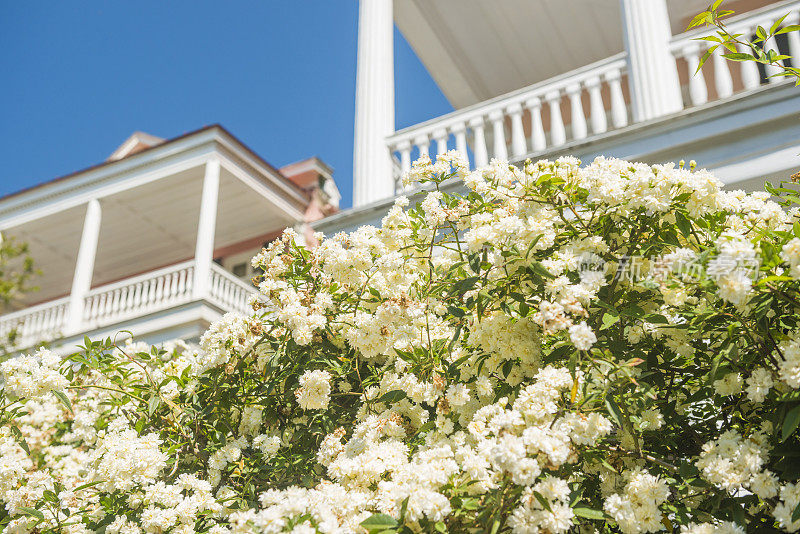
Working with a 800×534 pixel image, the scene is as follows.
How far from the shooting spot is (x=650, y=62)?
5148mm

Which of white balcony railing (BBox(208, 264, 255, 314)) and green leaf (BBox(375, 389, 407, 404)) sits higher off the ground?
white balcony railing (BBox(208, 264, 255, 314))

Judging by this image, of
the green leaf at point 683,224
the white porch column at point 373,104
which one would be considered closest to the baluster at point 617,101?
the white porch column at point 373,104

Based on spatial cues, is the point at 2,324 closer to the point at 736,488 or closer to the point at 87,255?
the point at 87,255

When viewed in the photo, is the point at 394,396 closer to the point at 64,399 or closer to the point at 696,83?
the point at 64,399

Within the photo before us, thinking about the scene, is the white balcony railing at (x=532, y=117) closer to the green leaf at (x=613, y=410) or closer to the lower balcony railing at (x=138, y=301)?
the green leaf at (x=613, y=410)

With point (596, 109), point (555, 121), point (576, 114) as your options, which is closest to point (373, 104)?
point (555, 121)

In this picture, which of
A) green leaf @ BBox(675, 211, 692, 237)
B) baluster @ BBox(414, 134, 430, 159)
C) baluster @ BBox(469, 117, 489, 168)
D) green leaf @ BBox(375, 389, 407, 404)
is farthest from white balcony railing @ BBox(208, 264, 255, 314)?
green leaf @ BBox(675, 211, 692, 237)

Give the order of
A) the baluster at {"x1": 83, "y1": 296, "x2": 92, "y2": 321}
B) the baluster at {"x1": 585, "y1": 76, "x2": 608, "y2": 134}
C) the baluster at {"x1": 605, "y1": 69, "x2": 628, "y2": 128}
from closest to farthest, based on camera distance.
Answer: the baluster at {"x1": 605, "y1": 69, "x2": 628, "y2": 128} < the baluster at {"x1": 585, "y1": 76, "x2": 608, "y2": 134} < the baluster at {"x1": 83, "y1": 296, "x2": 92, "y2": 321}

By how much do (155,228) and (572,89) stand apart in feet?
38.3

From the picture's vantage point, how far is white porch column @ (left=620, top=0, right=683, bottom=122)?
4995 millimetres

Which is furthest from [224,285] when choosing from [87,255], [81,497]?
[81,497]

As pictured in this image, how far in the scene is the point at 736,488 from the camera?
193cm

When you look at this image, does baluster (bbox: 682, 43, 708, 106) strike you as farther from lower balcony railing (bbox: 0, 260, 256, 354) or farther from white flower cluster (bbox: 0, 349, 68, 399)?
lower balcony railing (bbox: 0, 260, 256, 354)

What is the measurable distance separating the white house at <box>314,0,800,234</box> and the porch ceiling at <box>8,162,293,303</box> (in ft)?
17.0
